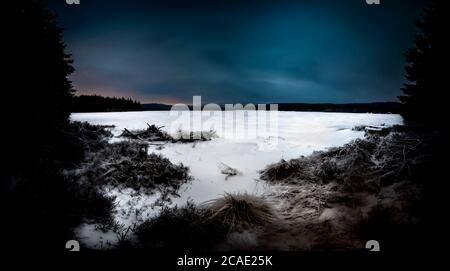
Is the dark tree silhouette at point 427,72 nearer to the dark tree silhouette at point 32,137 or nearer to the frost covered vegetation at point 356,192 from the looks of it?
the frost covered vegetation at point 356,192

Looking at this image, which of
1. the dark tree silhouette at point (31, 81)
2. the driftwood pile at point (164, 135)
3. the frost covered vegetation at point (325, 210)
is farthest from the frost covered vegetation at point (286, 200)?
the driftwood pile at point (164, 135)

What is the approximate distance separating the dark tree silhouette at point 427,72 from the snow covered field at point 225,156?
5.10 ft

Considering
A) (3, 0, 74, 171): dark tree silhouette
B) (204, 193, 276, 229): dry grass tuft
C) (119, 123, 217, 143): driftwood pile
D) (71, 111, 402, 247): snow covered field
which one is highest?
(3, 0, 74, 171): dark tree silhouette

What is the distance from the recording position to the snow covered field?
4615 millimetres

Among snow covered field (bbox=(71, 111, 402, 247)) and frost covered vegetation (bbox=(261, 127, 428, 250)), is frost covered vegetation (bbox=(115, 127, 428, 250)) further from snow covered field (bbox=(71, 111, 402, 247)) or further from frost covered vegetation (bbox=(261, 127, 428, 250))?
snow covered field (bbox=(71, 111, 402, 247))

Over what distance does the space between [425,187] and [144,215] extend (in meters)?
4.18

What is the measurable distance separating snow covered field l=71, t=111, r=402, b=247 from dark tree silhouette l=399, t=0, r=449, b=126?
5.10ft

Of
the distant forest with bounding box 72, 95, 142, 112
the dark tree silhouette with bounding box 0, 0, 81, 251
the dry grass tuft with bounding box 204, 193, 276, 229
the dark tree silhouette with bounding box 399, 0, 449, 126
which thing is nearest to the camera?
the dark tree silhouette with bounding box 0, 0, 81, 251

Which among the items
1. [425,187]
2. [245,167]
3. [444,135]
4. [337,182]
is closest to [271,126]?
[245,167]

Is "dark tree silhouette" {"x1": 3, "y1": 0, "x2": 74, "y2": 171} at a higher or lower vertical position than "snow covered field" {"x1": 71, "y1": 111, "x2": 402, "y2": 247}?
→ higher

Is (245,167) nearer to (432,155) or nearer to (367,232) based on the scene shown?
(367,232)

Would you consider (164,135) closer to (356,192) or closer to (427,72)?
(356,192)

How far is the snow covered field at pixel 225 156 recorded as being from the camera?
4615 mm

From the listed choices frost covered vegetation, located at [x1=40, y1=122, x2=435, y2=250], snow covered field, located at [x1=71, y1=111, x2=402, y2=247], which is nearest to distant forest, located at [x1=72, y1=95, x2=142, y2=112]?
snow covered field, located at [x1=71, y1=111, x2=402, y2=247]
